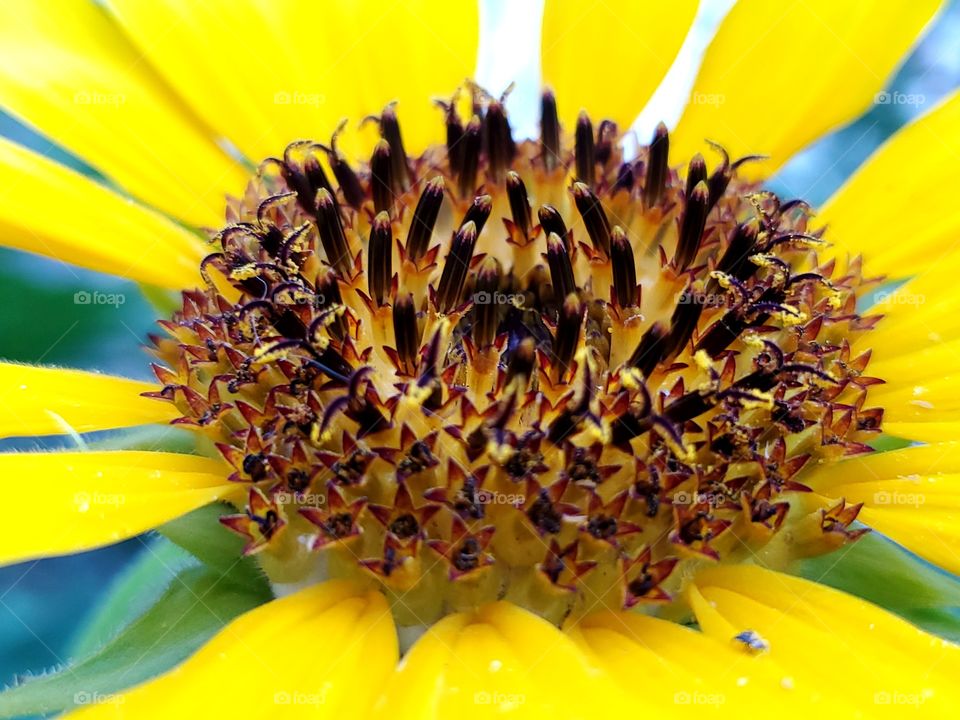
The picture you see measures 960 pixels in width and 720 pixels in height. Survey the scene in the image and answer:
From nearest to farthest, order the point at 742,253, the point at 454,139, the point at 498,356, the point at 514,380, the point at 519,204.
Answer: the point at 514,380
the point at 498,356
the point at 742,253
the point at 519,204
the point at 454,139

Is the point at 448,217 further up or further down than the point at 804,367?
further up

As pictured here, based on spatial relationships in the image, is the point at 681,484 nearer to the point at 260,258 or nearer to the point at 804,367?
the point at 804,367

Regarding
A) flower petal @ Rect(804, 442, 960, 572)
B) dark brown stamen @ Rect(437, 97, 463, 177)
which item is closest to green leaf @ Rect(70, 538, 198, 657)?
dark brown stamen @ Rect(437, 97, 463, 177)

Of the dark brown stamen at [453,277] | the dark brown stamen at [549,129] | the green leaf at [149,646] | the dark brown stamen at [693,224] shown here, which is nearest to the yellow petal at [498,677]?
the green leaf at [149,646]

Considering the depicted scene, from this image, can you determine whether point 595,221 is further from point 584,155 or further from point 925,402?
point 925,402

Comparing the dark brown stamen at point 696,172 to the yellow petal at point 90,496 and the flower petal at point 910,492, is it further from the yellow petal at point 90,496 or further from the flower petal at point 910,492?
the yellow petal at point 90,496

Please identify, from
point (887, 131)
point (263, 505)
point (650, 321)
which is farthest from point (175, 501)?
point (887, 131)

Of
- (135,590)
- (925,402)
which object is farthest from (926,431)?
(135,590)
